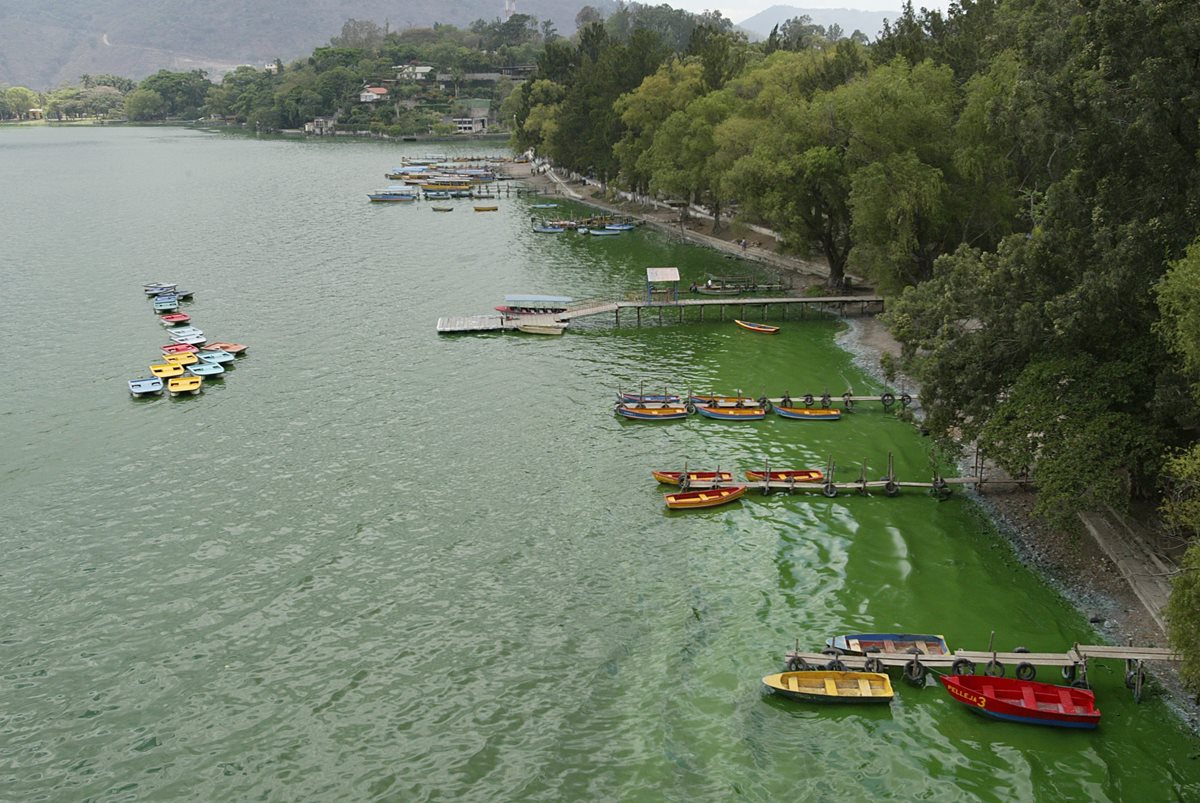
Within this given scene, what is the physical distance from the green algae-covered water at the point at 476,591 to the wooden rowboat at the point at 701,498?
53 cm

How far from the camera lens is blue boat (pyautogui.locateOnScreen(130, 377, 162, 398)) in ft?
196

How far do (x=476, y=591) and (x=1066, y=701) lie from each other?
2129 centimetres

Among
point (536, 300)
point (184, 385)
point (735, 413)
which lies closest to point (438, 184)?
point (536, 300)

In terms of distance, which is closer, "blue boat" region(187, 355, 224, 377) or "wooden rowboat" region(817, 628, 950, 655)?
"wooden rowboat" region(817, 628, 950, 655)

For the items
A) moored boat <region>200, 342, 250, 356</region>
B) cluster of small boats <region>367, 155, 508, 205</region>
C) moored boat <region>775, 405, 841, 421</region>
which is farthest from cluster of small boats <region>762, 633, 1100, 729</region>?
cluster of small boats <region>367, 155, 508, 205</region>

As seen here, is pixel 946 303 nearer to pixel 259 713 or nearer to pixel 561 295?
pixel 259 713

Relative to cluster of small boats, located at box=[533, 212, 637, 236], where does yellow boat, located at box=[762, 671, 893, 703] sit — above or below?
below

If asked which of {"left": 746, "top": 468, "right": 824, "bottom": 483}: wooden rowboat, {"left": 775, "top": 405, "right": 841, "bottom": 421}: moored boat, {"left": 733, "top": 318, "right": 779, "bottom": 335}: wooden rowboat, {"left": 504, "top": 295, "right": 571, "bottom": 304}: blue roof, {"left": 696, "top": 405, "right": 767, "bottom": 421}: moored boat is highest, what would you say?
{"left": 504, "top": 295, "right": 571, "bottom": 304}: blue roof

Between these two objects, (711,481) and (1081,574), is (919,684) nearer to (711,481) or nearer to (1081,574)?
(1081,574)

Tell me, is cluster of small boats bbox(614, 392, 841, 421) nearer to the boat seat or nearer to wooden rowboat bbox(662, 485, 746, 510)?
wooden rowboat bbox(662, 485, 746, 510)

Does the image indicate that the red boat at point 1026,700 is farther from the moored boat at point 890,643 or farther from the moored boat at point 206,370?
the moored boat at point 206,370

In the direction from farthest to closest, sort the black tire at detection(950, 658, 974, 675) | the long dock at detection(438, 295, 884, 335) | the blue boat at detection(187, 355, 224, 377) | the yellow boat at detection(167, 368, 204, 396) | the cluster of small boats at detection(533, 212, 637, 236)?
the cluster of small boats at detection(533, 212, 637, 236)
the long dock at detection(438, 295, 884, 335)
the blue boat at detection(187, 355, 224, 377)
the yellow boat at detection(167, 368, 204, 396)
the black tire at detection(950, 658, 974, 675)

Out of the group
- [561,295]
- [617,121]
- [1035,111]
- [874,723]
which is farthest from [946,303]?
[617,121]

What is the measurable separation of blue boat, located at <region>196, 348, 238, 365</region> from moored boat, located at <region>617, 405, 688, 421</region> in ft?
98.8
